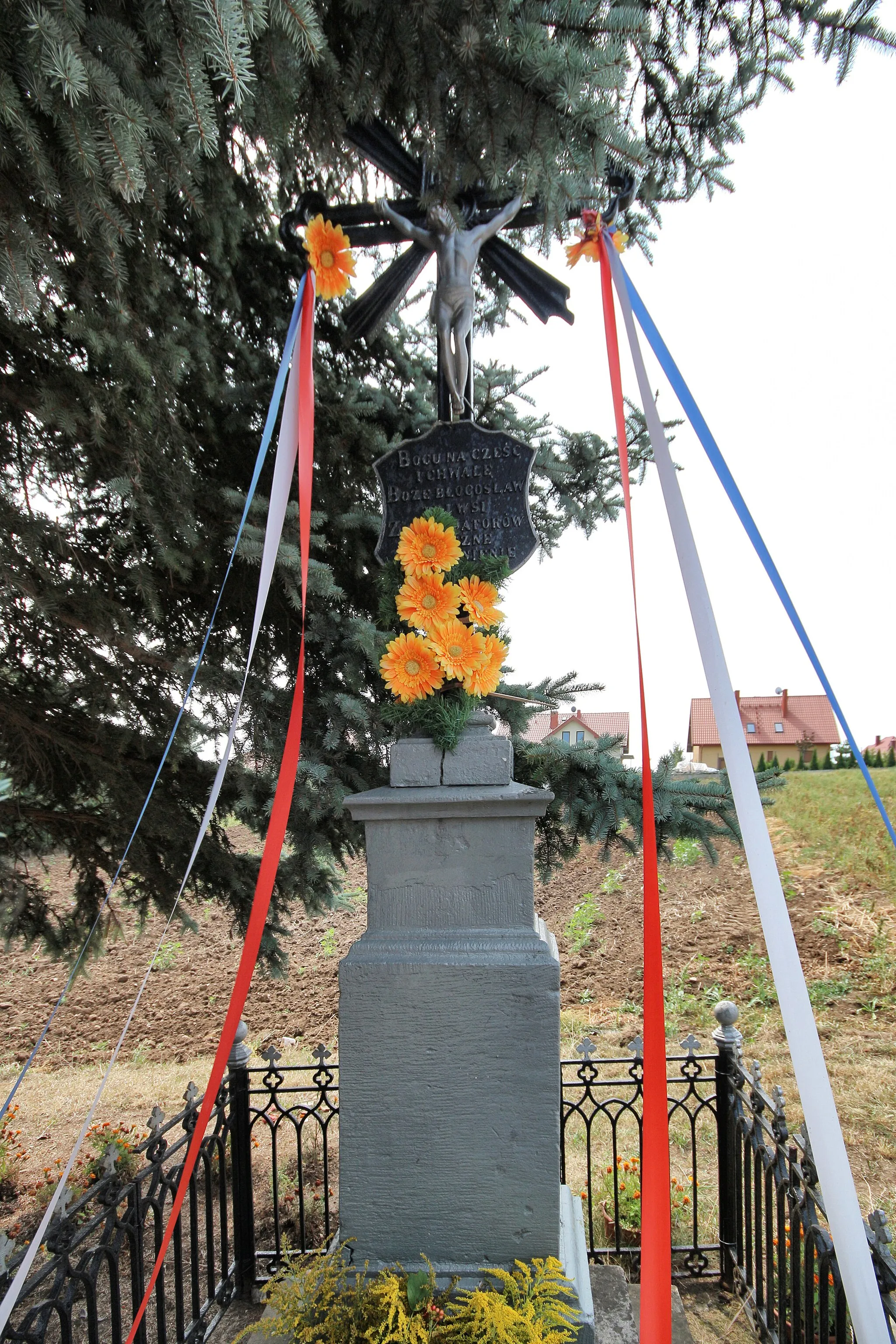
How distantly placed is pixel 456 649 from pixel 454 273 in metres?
1.34

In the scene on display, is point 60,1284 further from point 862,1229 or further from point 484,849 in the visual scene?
point 862,1229

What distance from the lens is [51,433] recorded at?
300 cm

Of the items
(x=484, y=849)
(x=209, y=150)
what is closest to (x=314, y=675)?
(x=484, y=849)

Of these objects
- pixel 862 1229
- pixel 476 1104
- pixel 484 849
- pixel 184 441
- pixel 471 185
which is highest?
pixel 471 185

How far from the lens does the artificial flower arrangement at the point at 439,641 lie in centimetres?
238

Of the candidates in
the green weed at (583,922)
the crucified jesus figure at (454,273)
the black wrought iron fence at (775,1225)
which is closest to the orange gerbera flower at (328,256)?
the crucified jesus figure at (454,273)

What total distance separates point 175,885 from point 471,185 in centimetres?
316

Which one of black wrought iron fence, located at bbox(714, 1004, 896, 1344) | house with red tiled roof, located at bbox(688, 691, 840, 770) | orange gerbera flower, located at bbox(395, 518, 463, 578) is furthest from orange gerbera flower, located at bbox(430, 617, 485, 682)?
house with red tiled roof, located at bbox(688, 691, 840, 770)

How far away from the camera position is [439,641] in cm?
238

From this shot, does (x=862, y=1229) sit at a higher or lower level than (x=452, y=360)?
lower

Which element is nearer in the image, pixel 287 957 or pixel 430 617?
pixel 430 617

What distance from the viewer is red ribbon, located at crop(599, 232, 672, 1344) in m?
1.43

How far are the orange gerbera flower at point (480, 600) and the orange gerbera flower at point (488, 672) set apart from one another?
62 millimetres

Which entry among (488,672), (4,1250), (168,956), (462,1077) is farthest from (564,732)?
(168,956)
